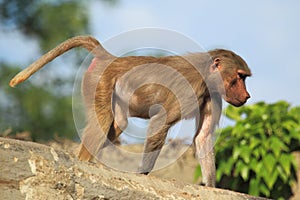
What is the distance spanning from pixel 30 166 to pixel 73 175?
0.23m

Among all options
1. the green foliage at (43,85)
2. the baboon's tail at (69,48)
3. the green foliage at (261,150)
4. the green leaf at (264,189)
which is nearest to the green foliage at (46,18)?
the green foliage at (43,85)

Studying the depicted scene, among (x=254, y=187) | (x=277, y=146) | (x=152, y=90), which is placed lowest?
(x=254, y=187)

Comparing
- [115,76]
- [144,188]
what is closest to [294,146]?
[115,76]

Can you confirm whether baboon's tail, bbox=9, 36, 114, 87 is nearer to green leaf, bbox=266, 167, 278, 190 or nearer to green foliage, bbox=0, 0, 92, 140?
green leaf, bbox=266, 167, 278, 190

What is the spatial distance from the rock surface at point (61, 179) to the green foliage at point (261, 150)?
3.73 meters

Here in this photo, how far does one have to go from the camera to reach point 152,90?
3.96 metres

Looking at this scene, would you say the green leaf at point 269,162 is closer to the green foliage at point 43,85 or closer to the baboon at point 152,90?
the baboon at point 152,90

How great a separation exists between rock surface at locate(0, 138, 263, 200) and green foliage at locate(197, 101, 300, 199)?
3733 millimetres

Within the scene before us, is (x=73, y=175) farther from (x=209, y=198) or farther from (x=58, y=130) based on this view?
(x=58, y=130)

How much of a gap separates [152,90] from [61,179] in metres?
1.29

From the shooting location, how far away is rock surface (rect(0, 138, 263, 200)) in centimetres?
263

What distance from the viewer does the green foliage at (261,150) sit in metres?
6.88

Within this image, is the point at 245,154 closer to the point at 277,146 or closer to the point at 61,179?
the point at 277,146

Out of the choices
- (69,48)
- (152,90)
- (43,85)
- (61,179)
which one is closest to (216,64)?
(152,90)
